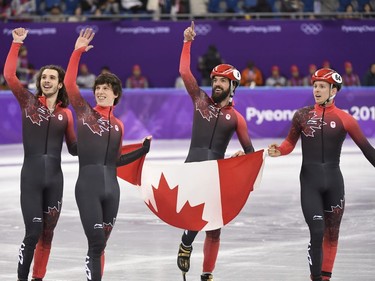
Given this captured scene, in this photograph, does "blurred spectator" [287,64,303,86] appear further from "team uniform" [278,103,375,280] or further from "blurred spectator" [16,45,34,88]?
"team uniform" [278,103,375,280]

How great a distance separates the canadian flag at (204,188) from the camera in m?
10.2

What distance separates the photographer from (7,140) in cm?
2233

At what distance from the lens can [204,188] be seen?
33.7 feet

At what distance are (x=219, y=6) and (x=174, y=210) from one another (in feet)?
60.6

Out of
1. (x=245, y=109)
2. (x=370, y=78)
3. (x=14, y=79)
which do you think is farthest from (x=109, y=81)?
(x=370, y=78)

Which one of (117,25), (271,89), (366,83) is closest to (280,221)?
(271,89)

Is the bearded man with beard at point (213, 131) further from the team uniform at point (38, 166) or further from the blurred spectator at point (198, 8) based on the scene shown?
the blurred spectator at point (198, 8)

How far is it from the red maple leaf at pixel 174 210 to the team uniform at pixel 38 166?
46.4 inches

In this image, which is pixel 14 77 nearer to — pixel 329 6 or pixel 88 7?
pixel 88 7

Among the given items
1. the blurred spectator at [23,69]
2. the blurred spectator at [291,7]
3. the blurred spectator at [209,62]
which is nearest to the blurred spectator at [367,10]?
the blurred spectator at [291,7]

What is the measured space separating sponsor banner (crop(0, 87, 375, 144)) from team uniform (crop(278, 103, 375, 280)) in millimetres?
12929

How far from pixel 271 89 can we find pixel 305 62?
5.64 metres

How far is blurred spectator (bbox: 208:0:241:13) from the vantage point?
28.1 meters

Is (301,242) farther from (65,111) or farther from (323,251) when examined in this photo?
(65,111)
